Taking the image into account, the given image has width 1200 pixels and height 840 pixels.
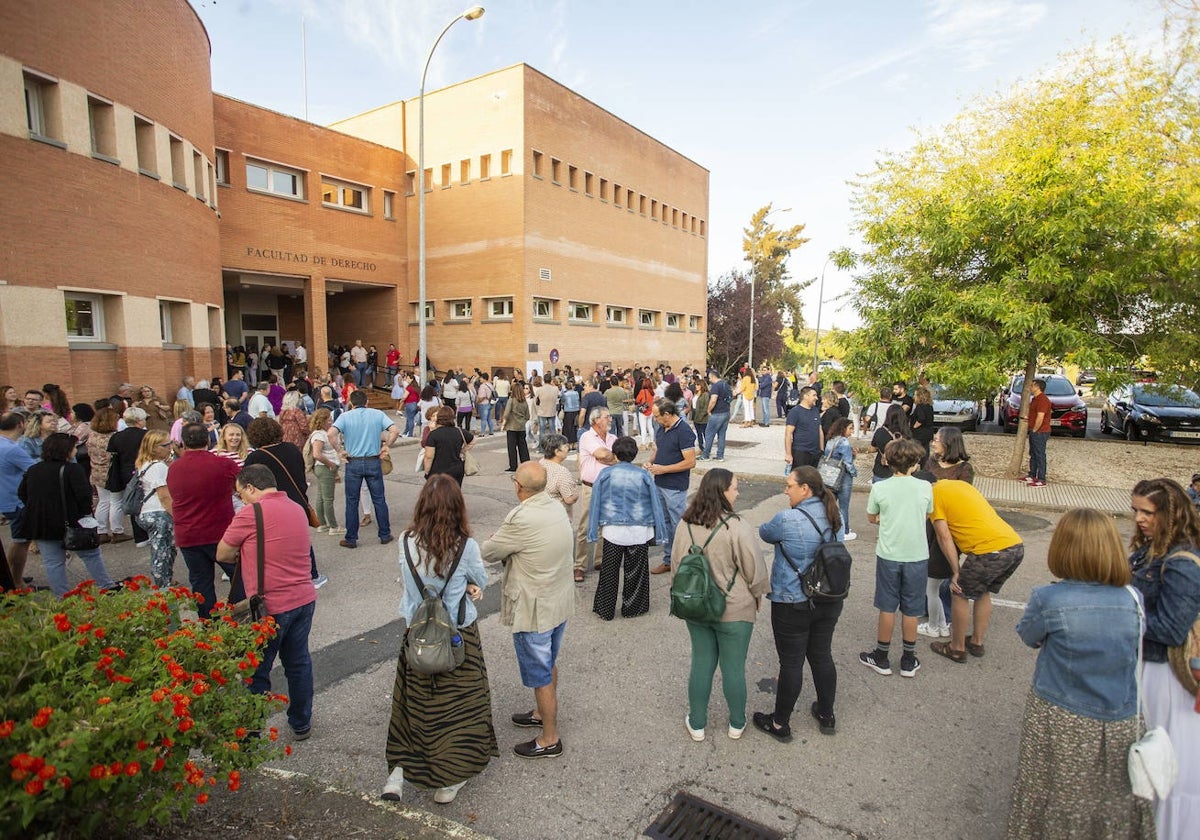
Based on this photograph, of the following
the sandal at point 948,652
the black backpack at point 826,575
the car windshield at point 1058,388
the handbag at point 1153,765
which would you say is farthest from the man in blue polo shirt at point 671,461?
the car windshield at point 1058,388

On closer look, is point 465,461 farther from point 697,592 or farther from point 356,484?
point 697,592

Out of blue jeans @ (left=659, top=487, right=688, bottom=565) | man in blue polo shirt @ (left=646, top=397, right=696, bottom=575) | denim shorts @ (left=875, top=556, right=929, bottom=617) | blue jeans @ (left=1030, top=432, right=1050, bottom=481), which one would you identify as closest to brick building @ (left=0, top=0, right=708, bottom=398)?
man in blue polo shirt @ (left=646, top=397, right=696, bottom=575)

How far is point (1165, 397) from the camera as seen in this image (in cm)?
1268

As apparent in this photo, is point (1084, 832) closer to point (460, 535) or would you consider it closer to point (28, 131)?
point (460, 535)

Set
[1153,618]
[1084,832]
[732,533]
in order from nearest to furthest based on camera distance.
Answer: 1. [1084,832]
2. [1153,618]
3. [732,533]

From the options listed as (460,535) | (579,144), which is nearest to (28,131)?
(460,535)

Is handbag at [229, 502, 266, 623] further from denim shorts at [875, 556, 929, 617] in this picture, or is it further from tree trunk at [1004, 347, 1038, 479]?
tree trunk at [1004, 347, 1038, 479]

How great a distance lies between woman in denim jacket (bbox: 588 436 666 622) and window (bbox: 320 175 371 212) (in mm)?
22962

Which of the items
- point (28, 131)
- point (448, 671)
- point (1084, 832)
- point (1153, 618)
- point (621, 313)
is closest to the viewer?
point (1084, 832)

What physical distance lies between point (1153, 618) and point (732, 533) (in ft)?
6.40

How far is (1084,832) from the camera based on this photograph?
9.27 feet

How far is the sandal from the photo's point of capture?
5.19m

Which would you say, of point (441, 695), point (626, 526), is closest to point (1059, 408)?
point (626, 526)

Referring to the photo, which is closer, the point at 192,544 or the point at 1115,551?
the point at 1115,551
